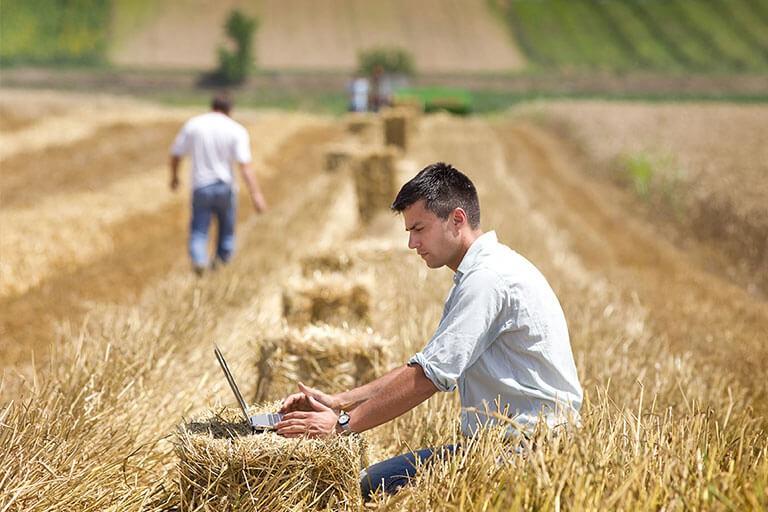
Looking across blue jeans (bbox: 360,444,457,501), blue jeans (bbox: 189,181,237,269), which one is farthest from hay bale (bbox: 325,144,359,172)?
blue jeans (bbox: 360,444,457,501)

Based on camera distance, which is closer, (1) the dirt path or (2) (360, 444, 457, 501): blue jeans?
(2) (360, 444, 457, 501): blue jeans

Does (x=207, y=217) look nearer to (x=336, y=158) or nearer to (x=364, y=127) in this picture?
(x=336, y=158)

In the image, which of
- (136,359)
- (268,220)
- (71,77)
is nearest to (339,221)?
(268,220)

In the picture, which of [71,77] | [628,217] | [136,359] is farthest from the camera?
[71,77]

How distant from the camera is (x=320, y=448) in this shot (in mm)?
3412

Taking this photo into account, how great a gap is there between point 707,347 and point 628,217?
31.7ft

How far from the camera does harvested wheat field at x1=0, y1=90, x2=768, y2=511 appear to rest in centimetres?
324

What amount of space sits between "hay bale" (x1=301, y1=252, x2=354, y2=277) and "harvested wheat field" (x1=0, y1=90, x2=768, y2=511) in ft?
0.05

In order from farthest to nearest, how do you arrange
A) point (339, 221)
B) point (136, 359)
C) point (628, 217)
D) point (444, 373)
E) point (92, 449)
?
1. point (628, 217)
2. point (339, 221)
3. point (136, 359)
4. point (92, 449)
5. point (444, 373)

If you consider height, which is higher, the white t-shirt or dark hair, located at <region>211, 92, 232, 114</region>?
dark hair, located at <region>211, 92, 232, 114</region>

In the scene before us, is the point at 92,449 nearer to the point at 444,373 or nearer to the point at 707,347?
the point at 444,373

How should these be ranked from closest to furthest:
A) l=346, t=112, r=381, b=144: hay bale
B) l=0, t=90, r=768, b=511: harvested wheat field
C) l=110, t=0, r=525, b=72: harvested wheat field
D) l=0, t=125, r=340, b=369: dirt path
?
1. l=0, t=90, r=768, b=511: harvested wheat field
2. l=0, t=125, r=340, b=369: dirt path
3. l=346, t=112, r=381, b=144: hay bale
4. l=110, t=0, r=525, b=72: harvested wheat field

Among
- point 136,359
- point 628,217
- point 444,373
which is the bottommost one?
point 628,217

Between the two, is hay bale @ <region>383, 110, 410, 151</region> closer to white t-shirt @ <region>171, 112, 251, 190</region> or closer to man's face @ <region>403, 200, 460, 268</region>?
white t-shirt @ <region>171, 112, 251, 190</region>
